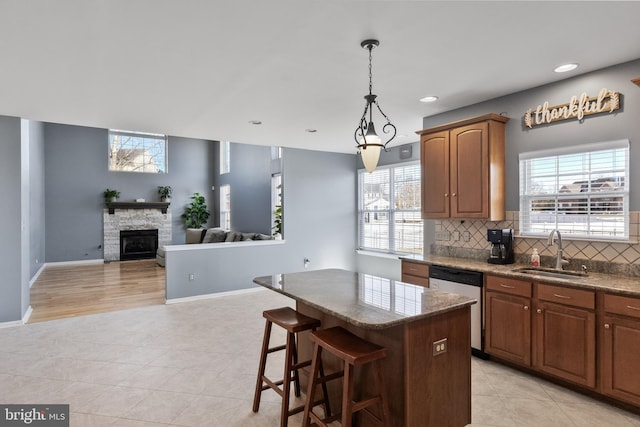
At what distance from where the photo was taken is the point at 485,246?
381cm

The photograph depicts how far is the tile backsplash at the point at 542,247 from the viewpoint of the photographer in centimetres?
279

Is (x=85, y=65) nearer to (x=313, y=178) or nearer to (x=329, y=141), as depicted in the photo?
(x=329, y=141)

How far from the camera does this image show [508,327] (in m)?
3.06

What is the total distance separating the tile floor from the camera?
2439mm

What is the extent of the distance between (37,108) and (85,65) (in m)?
1.64

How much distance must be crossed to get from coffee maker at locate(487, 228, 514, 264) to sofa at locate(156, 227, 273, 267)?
4137 millimetres

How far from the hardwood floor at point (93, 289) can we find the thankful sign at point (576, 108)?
546 centimetres

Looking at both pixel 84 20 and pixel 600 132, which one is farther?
pixel 600 132

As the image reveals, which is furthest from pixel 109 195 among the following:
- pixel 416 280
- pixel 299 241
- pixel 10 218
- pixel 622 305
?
pixel 622 305

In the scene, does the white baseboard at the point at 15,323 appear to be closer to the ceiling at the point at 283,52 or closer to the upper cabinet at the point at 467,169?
the ceiling at the point at 283,52

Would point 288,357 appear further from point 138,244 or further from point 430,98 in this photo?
point 138,244

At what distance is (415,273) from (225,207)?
7622 mm

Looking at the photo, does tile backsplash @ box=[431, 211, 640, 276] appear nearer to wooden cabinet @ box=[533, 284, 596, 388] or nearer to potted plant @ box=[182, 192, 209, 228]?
wooden cabinet @ box=[533, 284, 596, 388]

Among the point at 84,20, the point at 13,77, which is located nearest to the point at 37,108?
the point at 13,77
